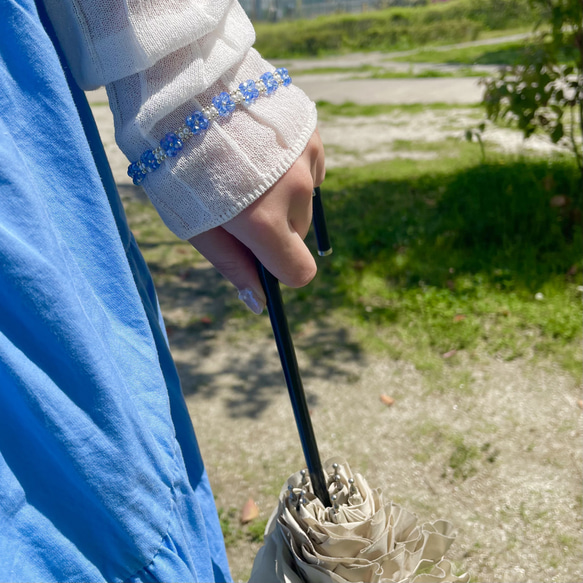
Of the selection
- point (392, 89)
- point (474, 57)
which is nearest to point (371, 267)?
point (392, 89)

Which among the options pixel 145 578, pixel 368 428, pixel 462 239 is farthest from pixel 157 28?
pixel 462 239

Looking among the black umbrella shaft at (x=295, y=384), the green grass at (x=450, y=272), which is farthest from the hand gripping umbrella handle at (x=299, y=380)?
the green grass at (x=450, y=272)

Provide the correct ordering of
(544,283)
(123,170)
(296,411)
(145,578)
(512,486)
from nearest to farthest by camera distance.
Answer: (145,578)
(296,411)
(512,486)
(544,283)
(123,170)

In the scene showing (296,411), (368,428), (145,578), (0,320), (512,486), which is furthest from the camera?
(368,428)

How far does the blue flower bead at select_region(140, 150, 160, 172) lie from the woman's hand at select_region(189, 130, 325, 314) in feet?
0.44

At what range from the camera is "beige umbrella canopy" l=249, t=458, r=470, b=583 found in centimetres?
111

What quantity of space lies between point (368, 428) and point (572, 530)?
3.42 feet

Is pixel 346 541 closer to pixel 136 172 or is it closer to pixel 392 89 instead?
pixel 136 172

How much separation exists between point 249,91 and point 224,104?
0.15ft

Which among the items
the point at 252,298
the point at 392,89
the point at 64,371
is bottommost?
the point at 392,89

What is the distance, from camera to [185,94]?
2.85ft

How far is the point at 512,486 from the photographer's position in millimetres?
2639

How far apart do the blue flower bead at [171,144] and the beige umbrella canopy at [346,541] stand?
696mm

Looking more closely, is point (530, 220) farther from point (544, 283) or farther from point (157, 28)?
point (157, 28)
